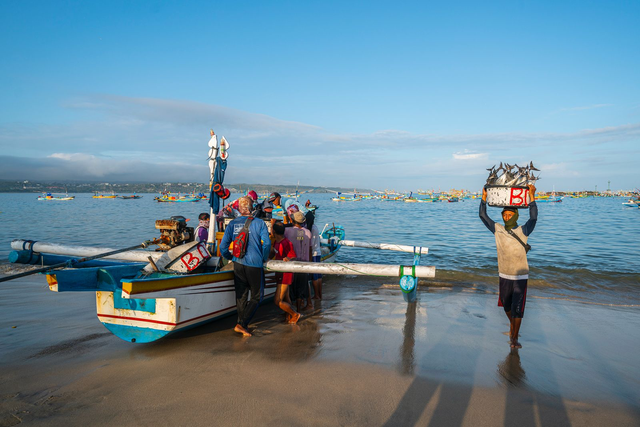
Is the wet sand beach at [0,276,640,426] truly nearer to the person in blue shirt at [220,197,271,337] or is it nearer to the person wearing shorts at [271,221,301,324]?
the person wearing shorts at [271,221,301,324]

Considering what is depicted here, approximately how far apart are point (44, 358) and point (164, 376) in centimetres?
179

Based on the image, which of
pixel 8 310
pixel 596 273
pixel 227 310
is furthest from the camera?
pixel 596 273

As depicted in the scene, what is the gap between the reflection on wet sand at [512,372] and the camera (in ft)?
13.9

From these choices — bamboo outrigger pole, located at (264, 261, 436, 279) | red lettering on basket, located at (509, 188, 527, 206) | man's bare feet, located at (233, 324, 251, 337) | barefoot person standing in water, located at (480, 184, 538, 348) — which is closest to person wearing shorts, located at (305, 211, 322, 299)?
bamboo outrigger pole, located at (264, 261, 436, 279)

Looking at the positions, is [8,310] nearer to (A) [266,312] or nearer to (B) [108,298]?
(B) [108,298]

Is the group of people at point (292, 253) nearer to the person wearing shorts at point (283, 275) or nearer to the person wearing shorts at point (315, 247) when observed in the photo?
the person wearing shorts at point (283, 275)

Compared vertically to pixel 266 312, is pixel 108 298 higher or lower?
higher

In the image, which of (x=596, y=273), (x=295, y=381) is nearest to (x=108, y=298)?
(x=295, y=381)

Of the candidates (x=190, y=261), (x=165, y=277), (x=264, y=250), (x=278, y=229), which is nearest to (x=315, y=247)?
(x=278, y=229)

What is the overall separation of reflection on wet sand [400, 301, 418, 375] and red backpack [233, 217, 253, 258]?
2.63m

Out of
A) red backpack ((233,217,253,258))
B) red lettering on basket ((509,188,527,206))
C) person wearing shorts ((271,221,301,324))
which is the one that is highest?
red lettering on basket ((509,188,527,206))

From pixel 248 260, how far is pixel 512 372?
3.74m

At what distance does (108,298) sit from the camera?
4.95m

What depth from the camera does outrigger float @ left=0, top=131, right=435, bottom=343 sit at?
485cm
